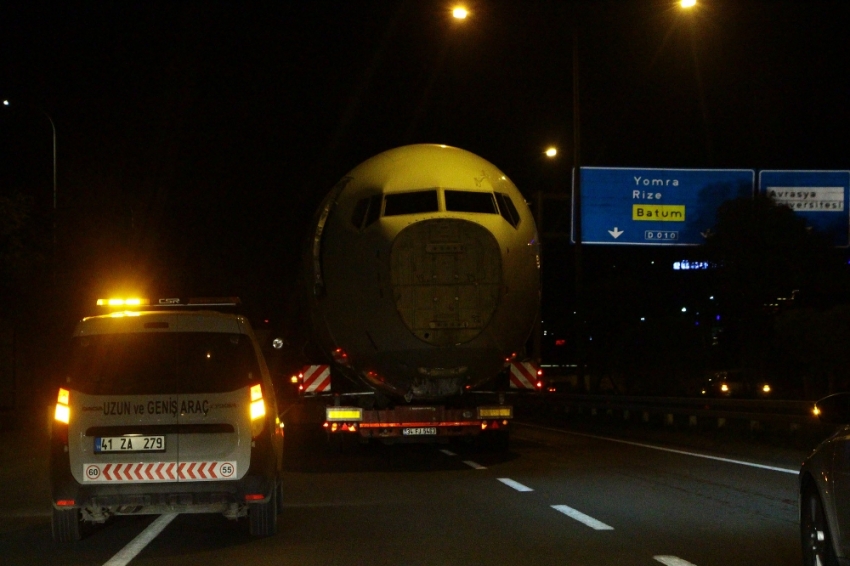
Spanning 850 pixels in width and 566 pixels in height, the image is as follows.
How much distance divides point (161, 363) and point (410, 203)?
730cm

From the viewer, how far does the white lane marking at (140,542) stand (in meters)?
9.40

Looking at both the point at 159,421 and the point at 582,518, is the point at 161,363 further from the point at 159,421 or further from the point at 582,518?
the point at 582,518

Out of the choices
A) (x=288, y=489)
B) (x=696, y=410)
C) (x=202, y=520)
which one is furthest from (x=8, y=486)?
(x=696, y=410)

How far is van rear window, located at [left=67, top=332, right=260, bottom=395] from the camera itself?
9.86 metres

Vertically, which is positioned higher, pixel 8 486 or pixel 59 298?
pixel 59 298

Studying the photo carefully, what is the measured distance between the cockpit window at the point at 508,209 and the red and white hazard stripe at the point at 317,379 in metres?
3.70

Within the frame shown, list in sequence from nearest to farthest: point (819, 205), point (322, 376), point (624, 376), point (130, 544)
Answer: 1. point (130, 544)
2. point (322, 376)
3. point (819, 205)
4. point (624, 376)

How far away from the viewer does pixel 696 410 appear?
82.7 ft

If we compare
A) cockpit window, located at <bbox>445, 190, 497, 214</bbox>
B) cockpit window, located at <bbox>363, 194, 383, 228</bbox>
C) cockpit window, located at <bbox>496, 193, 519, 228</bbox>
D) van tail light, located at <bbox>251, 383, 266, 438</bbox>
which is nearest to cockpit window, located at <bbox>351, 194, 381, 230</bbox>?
cockpit window, located at <bbox>363, 194, 383, 228</bbox>

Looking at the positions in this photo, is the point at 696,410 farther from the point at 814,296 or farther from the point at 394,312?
the point at 814,296

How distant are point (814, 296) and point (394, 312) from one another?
28287 mm

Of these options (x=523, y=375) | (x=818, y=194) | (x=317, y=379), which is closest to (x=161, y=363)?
(x=317, y=379)

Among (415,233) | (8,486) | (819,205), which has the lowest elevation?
(8,486)

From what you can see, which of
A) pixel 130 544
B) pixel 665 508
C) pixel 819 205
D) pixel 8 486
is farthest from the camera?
pixel 819 205
